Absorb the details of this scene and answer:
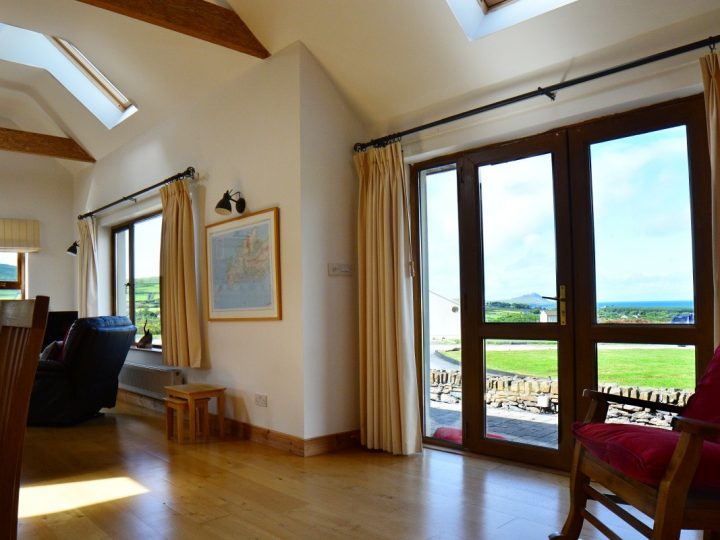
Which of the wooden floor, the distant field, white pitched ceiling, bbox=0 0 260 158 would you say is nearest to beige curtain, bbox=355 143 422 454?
the wooden floor

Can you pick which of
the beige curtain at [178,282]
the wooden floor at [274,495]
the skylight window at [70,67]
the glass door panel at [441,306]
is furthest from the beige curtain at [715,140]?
the skylight window at [70,67]

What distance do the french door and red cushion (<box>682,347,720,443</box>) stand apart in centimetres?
76

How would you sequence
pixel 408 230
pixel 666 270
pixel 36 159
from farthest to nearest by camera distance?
pixel 36 159
pixel 408 230
pixel 666 270

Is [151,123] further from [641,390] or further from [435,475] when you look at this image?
[641,390]

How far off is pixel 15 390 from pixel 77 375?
4270mm

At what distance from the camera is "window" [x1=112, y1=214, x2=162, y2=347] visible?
252 inches

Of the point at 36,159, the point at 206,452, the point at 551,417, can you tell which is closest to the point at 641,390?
the point at 551,417

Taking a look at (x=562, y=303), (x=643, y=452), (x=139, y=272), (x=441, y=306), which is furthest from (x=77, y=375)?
(x=643, y=452)

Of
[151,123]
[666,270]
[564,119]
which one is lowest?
[666,270]

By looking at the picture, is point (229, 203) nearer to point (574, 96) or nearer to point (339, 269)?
point (339, 269)

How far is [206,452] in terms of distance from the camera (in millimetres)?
4074

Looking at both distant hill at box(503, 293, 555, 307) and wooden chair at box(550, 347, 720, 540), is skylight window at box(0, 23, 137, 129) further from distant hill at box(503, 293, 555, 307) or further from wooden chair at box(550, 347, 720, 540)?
wooden chair at box(550, 347, 720, 540)

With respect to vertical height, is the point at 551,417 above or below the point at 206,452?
above

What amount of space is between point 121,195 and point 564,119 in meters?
5.07
